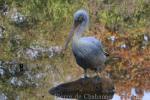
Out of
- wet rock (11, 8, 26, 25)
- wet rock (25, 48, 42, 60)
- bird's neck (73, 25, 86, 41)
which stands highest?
wet rock (11, 8, 26, 25)

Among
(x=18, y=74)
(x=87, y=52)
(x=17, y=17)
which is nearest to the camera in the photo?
(x=87, y=52)

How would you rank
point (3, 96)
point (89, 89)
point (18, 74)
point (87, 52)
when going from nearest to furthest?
point (89, 89)
point (87, 52)
point (3, 96)
point (18, 74)

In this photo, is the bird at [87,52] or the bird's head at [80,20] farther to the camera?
the bird's head at [80,20]

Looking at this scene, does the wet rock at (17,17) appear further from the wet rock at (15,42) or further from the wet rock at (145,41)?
the wet rock at (145,41)

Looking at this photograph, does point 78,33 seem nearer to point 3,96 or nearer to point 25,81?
point 3,96

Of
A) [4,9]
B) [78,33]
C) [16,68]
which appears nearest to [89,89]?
[78,33]

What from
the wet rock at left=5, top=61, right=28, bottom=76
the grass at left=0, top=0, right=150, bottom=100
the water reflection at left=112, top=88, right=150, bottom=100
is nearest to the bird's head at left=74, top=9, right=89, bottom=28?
the water reflection at left=112, top=88, right=150, bottom=100

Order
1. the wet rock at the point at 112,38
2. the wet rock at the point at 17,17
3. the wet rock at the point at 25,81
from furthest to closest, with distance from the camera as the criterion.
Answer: the wet rock at the point at 112,38
the wet rock at the point at 17,17
the wet rock at the point at 25,81

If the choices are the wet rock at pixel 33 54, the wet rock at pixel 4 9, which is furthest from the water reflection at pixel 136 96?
the wet rock at pixel 4 9

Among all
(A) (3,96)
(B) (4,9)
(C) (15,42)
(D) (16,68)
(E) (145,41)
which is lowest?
(A) (3,96)

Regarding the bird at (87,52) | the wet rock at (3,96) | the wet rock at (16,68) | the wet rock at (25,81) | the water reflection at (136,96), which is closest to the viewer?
the bird at (87,52)

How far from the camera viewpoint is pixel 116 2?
34.8ft

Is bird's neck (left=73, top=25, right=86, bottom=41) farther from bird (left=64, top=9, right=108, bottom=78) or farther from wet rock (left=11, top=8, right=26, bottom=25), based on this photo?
wet rock (left=11, top=8, right=26, bottom=25)

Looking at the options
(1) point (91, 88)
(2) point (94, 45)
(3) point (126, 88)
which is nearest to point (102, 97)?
(1) point (91, 88)
